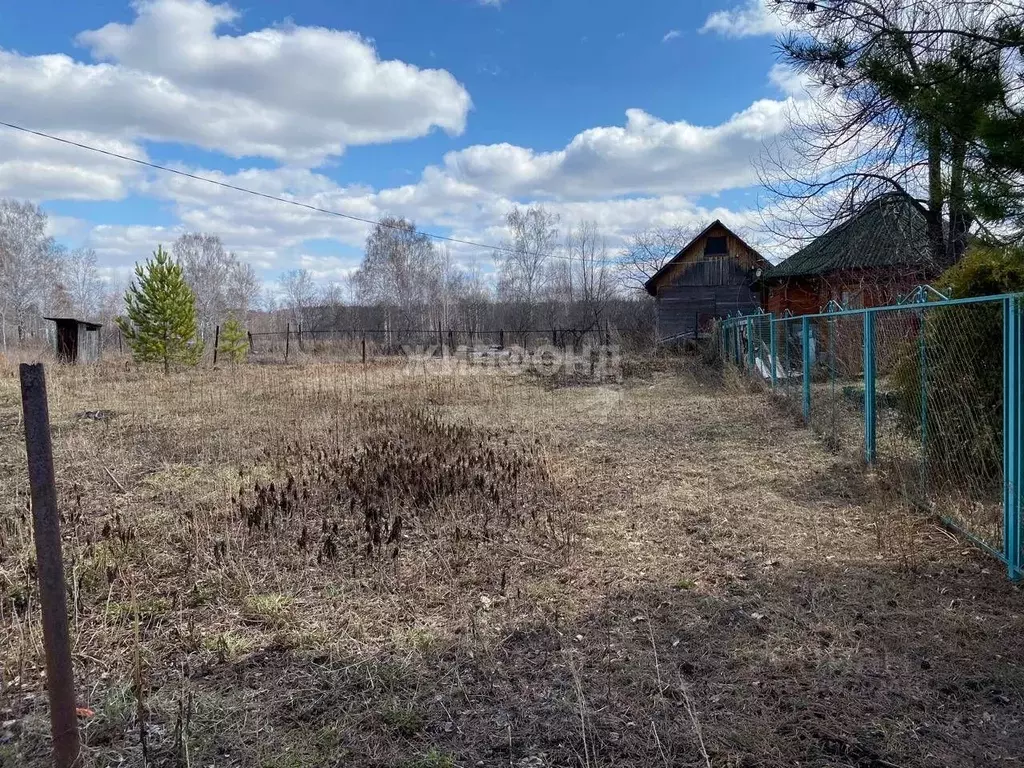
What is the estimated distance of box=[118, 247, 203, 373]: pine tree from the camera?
18.2 m

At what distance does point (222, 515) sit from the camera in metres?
4.71

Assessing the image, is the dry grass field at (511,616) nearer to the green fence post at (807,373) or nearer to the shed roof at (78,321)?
the green fence post at (807,373)

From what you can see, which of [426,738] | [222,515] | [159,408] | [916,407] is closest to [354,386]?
[159,408]

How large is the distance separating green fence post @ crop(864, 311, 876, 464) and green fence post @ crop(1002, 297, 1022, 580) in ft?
8.02

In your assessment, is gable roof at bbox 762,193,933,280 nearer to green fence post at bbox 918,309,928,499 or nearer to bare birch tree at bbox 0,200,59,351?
green fence post at bbox 918,309,928,499

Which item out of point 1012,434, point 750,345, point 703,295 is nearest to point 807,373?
point 750,345

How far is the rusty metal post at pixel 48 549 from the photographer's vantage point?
5.71ft

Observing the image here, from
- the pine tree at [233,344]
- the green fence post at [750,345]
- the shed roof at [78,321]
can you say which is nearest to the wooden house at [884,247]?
the green fence post at [750,345]

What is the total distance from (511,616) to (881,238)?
382 inches

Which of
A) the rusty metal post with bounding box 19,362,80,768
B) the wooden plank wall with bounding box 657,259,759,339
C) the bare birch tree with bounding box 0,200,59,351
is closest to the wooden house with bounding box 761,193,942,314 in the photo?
the rusty metal post with bounding box 19,362,80,768

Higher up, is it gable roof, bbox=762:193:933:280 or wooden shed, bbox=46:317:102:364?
gable roof, bbox=762:193:933:280

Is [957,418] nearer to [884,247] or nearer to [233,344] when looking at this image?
[884,247]

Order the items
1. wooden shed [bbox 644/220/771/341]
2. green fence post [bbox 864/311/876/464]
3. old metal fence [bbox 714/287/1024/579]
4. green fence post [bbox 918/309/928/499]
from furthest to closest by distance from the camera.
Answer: wooden shed [bbox 644/220/771/341], green fence post [bbox 864/311/876/464], green fence post [bbox 918/309/928/499], old metal fence [bbox 714/287/1024/579]

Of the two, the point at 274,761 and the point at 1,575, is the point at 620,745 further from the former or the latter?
the point at 1,575
